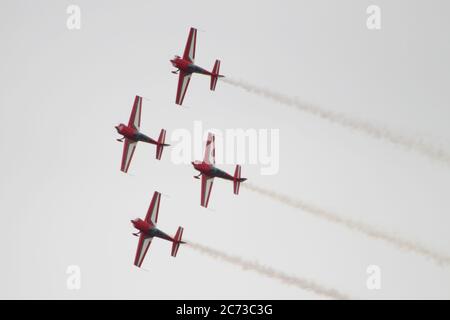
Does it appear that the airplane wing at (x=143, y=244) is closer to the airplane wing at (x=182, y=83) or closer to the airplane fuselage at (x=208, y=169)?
the airplane fuselage at (x=208, y=169)

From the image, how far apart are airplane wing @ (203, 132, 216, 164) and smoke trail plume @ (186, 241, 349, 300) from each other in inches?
190

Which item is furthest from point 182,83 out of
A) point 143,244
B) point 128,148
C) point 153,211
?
point 143,244

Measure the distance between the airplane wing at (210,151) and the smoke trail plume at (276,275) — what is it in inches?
190

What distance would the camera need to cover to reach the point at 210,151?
198 ft

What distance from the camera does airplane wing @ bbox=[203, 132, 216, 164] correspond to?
6016cm

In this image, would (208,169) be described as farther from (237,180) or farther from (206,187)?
(237,180)

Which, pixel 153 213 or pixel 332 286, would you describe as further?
pixel 153 213

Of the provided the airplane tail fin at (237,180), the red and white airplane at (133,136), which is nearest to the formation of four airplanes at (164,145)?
the red and white airplane at (133,136)
